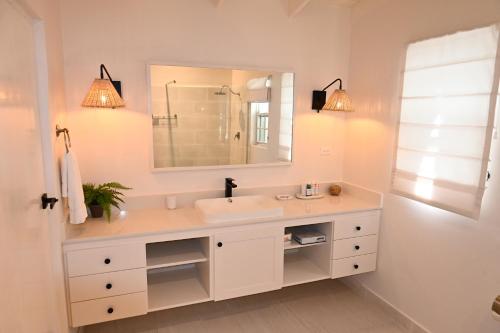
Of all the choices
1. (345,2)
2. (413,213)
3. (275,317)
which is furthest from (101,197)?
(345,2)

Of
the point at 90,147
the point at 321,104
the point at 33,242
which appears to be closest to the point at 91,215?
the point at 90,147

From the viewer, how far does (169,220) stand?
223 centimetres

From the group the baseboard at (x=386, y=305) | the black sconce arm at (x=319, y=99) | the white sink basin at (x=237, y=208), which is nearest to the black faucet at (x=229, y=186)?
the white sink basin at (x=237, y=208)

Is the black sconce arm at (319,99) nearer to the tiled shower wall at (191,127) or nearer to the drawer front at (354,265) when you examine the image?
the tiled shower wall at (191,127)

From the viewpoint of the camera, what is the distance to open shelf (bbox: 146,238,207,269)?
2.18m

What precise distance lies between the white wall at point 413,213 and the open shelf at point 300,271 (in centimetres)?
47

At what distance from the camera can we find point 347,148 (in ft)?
9.86

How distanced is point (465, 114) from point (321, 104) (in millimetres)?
1124

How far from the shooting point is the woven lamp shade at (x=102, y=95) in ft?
6.71

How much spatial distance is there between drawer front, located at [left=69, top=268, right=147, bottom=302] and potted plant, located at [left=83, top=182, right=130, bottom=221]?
36 centimetres

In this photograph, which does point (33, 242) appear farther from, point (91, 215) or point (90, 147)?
point (90, 147)

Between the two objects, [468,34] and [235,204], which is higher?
[468,34]

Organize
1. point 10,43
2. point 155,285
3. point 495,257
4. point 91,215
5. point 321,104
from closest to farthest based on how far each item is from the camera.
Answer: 1. point 10,43
2. point 495,257
3. point 91,215
4. point 155,285
5. point 321,104

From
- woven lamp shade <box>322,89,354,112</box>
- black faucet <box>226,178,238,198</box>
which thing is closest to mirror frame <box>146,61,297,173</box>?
black faucet <box>226,178,238,198</box>
